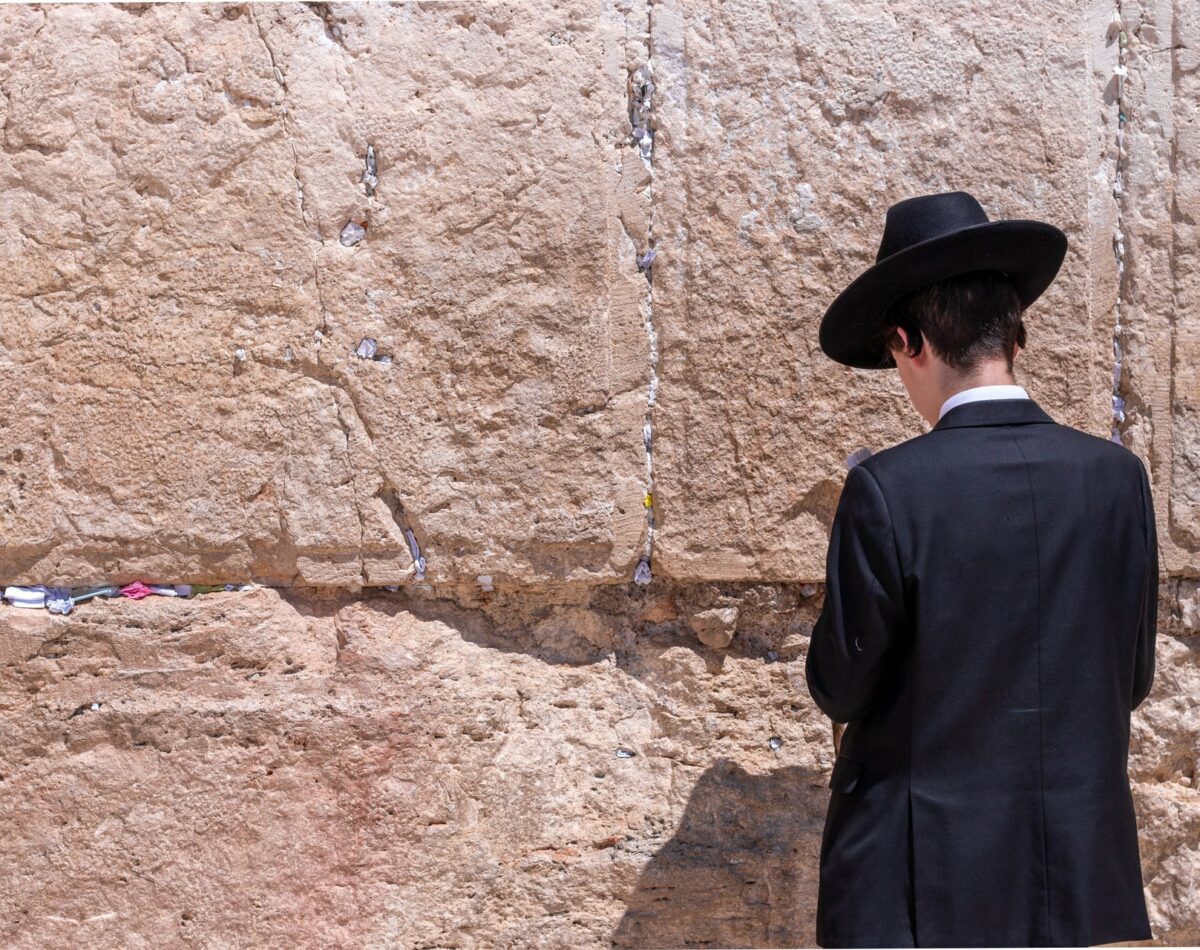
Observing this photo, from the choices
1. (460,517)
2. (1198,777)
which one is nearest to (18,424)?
(460,517)

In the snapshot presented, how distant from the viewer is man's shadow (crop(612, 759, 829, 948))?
7.72 feet

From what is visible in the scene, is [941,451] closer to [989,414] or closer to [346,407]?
[989,414]

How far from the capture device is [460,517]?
2.36 m

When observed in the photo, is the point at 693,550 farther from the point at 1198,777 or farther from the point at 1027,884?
the point at 1198,777

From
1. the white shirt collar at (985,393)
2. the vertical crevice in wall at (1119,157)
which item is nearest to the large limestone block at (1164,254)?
the vertical crevice in wall at (1119,157)

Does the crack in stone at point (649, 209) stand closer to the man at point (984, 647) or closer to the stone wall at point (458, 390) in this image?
the stone wall at point (458, 390)

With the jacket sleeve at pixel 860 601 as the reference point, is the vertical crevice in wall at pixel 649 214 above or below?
above

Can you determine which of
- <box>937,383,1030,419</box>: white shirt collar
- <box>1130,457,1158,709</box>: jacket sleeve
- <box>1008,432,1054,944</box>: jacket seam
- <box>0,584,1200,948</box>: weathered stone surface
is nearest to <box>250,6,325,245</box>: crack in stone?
<box>0,584,1200,948</box>: weathered stone surface

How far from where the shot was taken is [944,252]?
65.9 inches

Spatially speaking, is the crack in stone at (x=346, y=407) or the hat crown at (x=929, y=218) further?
the crack in stone at (x=346, y=407)

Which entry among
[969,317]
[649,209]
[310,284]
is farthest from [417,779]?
[969,317]

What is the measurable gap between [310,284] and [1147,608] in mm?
1839

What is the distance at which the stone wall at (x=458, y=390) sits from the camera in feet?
7.53

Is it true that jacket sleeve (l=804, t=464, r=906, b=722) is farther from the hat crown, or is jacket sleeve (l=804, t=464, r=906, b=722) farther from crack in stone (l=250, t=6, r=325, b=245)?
crack in stone (l=250, t=6, r=325, b=245)
